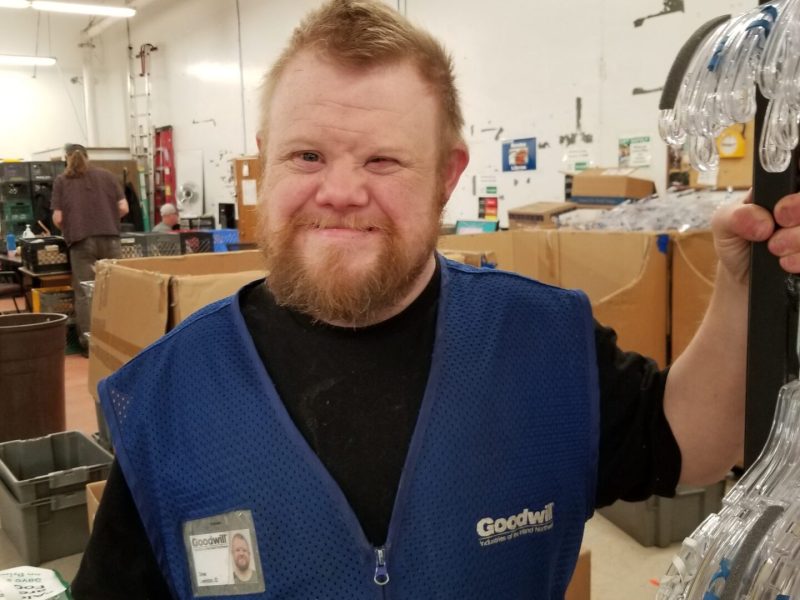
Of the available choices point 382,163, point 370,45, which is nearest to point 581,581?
point 382,163

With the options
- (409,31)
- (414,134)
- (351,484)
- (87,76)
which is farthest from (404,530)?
(87,76)

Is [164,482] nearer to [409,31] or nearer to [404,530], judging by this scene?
[404,530]

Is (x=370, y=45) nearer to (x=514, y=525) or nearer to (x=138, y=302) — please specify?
(x=514, y=525)

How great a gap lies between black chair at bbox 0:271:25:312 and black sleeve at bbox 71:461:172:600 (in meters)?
5.34

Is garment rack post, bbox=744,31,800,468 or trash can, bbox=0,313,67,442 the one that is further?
trash can, bbox=0,313,67,442

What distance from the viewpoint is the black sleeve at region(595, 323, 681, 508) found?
38.6 inches

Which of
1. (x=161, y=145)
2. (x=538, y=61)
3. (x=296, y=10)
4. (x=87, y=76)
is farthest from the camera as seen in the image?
(x=87, y=76)

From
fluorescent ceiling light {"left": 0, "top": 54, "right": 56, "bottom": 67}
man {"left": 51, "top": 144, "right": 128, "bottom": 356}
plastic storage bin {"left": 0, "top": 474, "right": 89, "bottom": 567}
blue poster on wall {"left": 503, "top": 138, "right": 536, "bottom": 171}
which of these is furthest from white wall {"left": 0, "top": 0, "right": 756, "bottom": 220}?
fluorescent ceiling light {"left": 0, "top": 54, "right": 56, "bottom": 67}

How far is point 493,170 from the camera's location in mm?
5043

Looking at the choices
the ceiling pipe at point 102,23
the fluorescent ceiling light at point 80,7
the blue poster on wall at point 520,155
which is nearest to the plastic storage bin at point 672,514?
the blue poster on wall at point 520,155

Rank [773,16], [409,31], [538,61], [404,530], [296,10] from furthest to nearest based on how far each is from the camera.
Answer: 1. [296,10]
2. [538,61]
3. [409,31]
4. [404,530]
5. [773,16]

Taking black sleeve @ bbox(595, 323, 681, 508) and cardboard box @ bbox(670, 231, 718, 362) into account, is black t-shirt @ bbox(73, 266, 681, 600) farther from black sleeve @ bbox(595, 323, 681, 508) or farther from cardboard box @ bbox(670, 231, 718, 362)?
cardboard box @ bbox(670, 231, 718, 362)

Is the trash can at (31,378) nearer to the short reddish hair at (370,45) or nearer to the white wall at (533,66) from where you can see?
the white wall at (533,66)

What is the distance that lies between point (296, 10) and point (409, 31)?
21.7 feet
